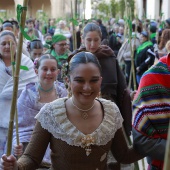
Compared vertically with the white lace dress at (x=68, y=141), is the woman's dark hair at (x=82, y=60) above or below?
above

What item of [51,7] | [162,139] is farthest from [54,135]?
[51,7]

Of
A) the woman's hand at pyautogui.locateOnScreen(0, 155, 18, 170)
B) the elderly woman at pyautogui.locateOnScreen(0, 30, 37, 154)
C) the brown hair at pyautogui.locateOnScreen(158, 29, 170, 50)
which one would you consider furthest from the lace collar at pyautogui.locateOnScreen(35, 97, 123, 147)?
the brown hair at pyautogui.locateOnScreen(158, 29, 170, 50)

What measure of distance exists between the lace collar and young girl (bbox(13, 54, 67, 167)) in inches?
47.3

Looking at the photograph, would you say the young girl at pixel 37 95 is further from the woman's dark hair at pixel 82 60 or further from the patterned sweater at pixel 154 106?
the patterned sweater at pixel 154 106

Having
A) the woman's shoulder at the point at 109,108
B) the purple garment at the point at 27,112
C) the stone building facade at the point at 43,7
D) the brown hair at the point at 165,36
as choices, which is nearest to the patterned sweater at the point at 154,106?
the woman's shoulder at the point at 109,108

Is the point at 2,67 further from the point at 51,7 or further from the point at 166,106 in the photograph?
the point at 51,7

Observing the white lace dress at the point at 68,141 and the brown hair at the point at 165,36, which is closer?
the white lace dress at the point at 68,141

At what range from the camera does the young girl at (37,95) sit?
3.74 metres

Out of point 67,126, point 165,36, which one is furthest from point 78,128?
point 165,36

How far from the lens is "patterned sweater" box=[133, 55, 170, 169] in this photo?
2.42m

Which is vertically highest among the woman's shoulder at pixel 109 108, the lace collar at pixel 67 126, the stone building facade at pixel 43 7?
the woman's shoulder at pixel 109 108

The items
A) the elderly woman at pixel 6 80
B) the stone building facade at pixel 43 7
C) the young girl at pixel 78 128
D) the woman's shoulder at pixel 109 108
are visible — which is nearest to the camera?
the young girl at pixel 78 128

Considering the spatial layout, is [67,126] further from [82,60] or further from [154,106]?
[154,106]

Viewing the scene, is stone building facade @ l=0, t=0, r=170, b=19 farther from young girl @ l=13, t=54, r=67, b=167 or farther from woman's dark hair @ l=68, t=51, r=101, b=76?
woman's dark hair @ l=68, t=51, r=101, b=76
